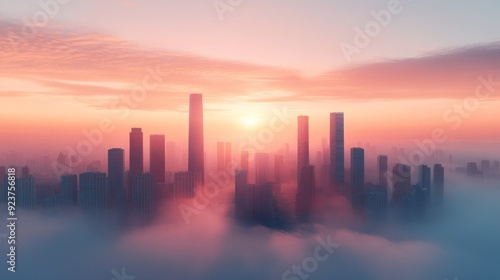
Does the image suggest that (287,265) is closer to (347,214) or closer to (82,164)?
(347,214)

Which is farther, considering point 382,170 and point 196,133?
point 196,133

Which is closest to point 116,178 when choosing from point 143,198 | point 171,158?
point 143,198

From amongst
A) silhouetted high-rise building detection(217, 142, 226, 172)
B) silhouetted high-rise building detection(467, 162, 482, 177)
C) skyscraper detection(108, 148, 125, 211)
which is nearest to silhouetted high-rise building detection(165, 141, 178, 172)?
silhouetted high-rise building detection(217, 142, 226, 172)

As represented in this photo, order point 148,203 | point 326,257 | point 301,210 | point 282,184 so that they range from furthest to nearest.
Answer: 1. point 282,184
2. point 301,210
3. point 148,203
4. point 326,257

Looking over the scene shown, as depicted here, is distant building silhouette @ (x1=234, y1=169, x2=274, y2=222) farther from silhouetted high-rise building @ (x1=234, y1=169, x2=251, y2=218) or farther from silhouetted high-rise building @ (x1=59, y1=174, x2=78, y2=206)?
silhouetted high-rise building @ (x1=59, y1=174, x2=78, y2=206)

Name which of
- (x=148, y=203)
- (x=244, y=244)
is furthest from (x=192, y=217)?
(x=244, y=244)

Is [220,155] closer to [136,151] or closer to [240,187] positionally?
[136,151]
